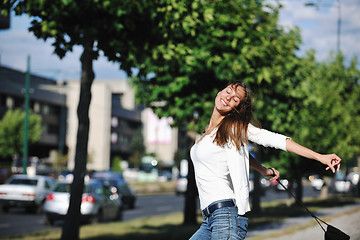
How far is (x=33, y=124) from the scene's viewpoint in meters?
64.6

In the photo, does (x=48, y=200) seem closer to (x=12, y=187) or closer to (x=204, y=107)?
(x=12, y=187)

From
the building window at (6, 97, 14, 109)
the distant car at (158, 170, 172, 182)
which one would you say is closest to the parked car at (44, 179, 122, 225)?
the building window at (6, 97, 14, 109)

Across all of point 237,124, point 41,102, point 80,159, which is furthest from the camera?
point 41,102

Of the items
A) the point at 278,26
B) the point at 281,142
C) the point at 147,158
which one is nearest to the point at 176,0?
the point at 281,142

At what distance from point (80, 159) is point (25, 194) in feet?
48.3

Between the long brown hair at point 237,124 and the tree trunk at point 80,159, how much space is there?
17.6 feet

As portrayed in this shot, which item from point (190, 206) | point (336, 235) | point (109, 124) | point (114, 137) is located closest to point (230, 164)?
point (336, 235)

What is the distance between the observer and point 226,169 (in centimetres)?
355

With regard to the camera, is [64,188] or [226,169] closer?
[226,169]

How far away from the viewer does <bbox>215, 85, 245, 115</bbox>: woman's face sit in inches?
145

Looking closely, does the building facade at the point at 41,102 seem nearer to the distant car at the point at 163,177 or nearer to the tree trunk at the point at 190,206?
the distant car at the point at 163,177

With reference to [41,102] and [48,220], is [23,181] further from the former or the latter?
[41,102]

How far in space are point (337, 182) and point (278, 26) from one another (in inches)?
1475

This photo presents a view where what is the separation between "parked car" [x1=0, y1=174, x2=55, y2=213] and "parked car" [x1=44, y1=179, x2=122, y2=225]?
13.2ft
